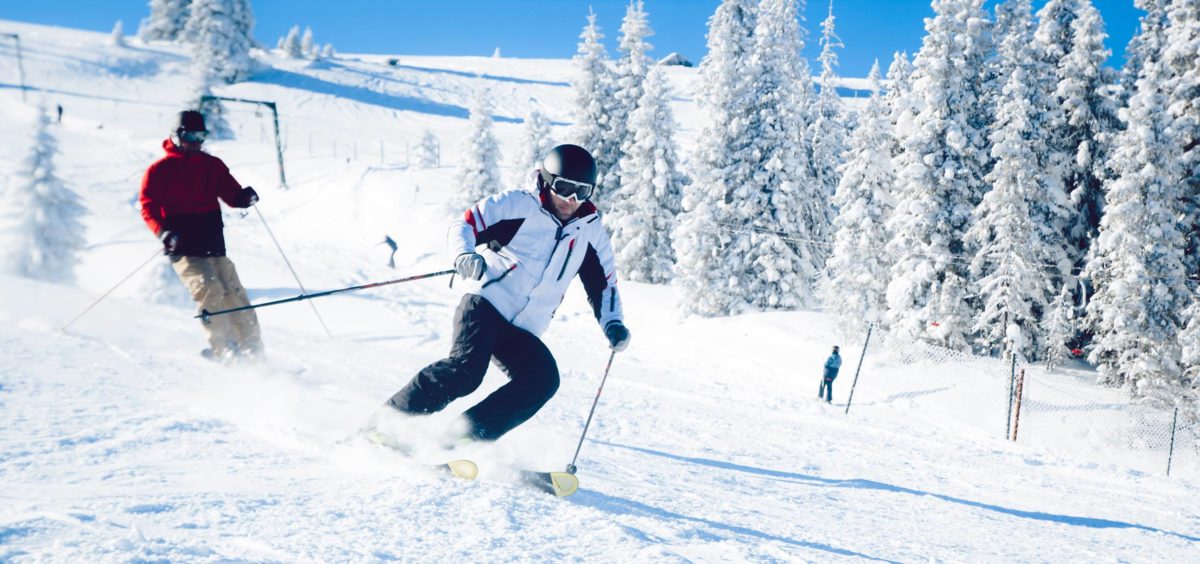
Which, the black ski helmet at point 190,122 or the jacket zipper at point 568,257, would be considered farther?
the black ski helmet at point 190,122

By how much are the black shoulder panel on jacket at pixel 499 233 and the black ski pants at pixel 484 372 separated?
330 mm

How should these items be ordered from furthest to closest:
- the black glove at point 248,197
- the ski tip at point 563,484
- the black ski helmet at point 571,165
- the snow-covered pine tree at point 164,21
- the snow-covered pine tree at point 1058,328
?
1. the snow-covered pine tree at point 164,21
2. the snow-covered pine tree at point 1058,328
3. the black glove at point 248,197
4. the black ski helmet at point 571,165
5. the ski tip at point 563,484

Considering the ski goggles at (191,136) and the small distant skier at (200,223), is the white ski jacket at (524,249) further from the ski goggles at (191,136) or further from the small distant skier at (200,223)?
the ski goggles at (191,136)

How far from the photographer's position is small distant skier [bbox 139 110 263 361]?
540cm

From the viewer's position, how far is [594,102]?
31.2 m

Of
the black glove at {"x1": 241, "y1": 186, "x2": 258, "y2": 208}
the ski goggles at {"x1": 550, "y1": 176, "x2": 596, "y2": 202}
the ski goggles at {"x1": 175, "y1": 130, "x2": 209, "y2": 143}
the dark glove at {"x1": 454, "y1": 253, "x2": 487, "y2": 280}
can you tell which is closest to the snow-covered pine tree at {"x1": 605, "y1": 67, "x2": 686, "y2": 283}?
the black glove at {"x1": 241, "y1": 186, "x2": 258, "y2": 208}

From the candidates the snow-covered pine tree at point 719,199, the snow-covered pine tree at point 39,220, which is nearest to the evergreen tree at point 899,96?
the snow-covered pine tree at point 719,199

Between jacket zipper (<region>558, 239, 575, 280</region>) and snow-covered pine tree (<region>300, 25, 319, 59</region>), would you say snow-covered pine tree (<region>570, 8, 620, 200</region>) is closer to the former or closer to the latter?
jacket zipper (<region>558, 239, 575, 280</region>)

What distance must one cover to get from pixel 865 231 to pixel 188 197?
19.6m

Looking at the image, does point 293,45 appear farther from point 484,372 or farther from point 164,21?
point 484,372

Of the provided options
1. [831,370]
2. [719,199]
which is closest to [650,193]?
[719,199]

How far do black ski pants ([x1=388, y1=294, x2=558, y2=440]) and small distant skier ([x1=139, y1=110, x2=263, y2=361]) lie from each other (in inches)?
110

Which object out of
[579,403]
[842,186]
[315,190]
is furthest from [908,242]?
[315,190]

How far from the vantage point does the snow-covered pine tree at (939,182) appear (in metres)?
19.8
